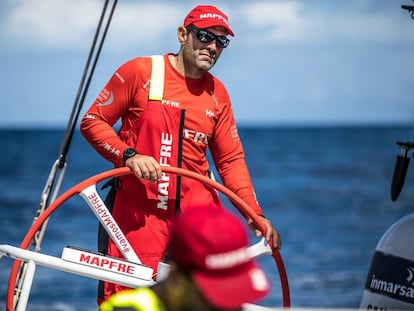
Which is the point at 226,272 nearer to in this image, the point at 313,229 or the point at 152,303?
the point at 152,303

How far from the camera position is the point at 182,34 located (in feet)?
15.7

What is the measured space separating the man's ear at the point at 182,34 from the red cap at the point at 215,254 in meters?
2.23

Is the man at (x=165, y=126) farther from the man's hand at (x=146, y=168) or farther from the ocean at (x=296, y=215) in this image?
the ocean at (x=296, y=215)

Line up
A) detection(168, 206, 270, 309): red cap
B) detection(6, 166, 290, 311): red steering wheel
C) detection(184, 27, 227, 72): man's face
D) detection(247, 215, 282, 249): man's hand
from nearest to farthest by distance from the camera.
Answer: detection(168, 206, 270, 309): red cap, detection(6, 166, 290, 311): red steering wheel, detection(247, 215, 282, 249): man's hand, detection(184, 27, 227, 72): man's face

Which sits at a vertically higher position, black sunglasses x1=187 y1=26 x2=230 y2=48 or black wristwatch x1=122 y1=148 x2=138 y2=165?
black sunglasses x1=187 y1=26 x2=230 y2=48

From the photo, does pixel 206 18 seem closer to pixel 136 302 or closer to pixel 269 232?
pixel 269 232

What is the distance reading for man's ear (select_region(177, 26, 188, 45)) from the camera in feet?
15.6

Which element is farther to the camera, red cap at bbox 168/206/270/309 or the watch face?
the watch face

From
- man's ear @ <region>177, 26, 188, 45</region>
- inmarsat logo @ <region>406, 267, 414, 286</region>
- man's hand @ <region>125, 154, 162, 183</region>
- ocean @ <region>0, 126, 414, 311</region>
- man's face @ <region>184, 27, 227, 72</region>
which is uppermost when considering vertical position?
ocean @ <region>0, 126, 414, 311</region>

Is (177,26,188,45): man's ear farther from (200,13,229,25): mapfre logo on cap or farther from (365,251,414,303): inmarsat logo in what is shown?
(365,251,414,303): inmarsat logo

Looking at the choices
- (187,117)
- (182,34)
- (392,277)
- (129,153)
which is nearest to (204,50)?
(182,34)

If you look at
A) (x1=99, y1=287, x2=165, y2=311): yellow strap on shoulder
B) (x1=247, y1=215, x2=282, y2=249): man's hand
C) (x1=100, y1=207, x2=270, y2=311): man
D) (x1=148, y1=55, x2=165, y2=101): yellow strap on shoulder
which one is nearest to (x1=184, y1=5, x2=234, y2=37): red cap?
(x1=148, y1=55, x2=165, y2=101): yellow strap on shoulder

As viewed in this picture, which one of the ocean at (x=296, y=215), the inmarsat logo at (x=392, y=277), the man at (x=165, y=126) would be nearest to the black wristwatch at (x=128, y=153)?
the man at (x=165, y=126)

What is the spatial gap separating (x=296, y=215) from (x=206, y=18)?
75.8 ft
